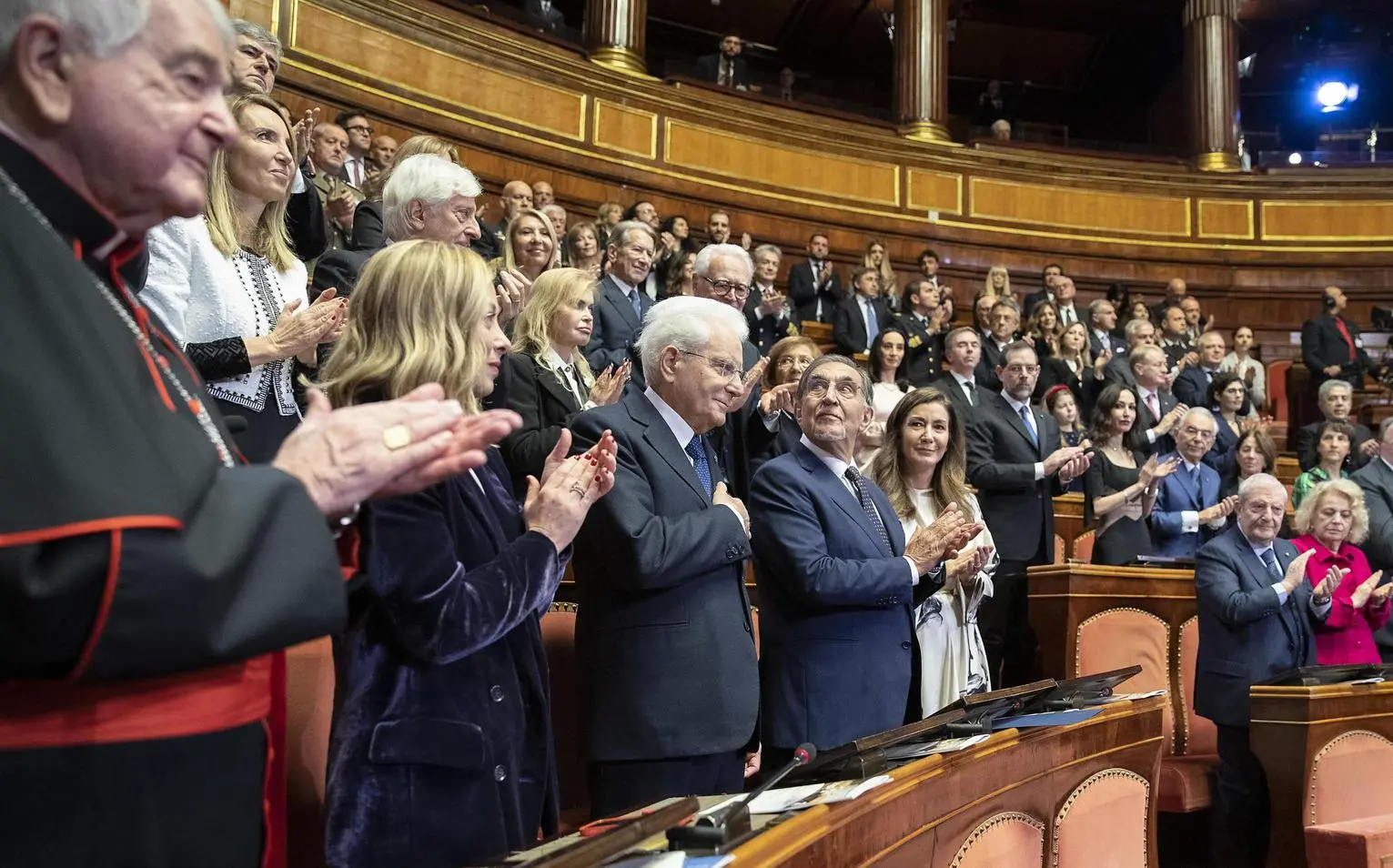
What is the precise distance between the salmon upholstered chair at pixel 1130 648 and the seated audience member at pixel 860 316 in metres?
3.03

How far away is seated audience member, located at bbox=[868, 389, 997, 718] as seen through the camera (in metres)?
2.72

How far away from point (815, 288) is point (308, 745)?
19.1 feet

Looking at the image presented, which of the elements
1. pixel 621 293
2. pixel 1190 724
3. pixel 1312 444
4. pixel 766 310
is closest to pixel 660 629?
pixel 621 293

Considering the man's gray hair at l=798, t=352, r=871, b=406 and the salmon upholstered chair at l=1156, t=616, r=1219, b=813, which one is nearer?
the man's gray hair at l=798, t=352, r=871, b=406

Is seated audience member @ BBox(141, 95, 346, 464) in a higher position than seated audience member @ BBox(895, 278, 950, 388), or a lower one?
lower

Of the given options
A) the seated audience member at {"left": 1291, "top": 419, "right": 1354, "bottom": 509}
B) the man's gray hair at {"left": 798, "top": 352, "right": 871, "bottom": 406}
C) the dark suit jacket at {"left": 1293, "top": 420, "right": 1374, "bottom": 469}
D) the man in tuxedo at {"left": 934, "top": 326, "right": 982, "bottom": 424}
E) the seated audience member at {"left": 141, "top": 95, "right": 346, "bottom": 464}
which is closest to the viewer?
the seated audience member at {"left": 141, "top": 95, "right": 346, "bottom": 464}

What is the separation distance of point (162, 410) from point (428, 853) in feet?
2.08

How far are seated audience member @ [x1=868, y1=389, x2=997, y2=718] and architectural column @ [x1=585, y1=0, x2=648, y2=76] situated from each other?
17.8 ft

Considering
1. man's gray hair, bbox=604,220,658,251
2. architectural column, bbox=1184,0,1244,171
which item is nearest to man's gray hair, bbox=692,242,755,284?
man's gray hair, bbox=604,220,658,251

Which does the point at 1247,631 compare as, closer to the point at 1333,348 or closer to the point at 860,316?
the point at 860,316

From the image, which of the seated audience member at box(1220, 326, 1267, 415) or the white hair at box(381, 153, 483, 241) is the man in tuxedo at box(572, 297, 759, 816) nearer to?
the white hair at box(381, 153, 483, 241)

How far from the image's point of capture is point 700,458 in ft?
6.85

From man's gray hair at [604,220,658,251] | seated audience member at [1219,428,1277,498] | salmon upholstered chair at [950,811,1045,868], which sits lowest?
salmon upholstered chair at [950,811,1045,868]

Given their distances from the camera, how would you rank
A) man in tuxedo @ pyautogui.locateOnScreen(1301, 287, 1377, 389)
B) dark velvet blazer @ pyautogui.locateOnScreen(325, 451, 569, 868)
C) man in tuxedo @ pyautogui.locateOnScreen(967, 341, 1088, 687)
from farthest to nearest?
1. man in tuxedo @ pyautogui.locateOnScreen(1301, 287, 1377, 389)
2. man in tuxedo @ pyautogui.locateOnScreen(967, 341, 1088, 687)
3. dark velvet blazer @ pyautogui.locateOnScreen(325, 451, 569, 868)
